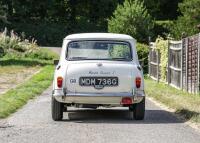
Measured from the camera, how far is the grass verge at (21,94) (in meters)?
17.0

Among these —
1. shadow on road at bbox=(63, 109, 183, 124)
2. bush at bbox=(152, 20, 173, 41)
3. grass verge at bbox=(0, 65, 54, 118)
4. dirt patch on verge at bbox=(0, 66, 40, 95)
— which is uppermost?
shadow on road at bbox=(63, 109, 183, 124)

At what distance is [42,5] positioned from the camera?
84188 mm

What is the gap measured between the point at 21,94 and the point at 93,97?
6.74m

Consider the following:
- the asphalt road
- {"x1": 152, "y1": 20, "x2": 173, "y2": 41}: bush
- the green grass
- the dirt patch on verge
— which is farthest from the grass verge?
{"x1": 152, "y1": 20, "x2": 173, "y2": 41}: bush

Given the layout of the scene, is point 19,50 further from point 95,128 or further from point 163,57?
point 95,128

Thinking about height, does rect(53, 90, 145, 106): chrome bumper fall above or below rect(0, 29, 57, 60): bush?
above

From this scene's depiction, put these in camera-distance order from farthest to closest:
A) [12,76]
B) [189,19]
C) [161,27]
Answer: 1. [161,27]
2. [189,19]
3. [12,76]

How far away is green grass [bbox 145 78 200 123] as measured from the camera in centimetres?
1566

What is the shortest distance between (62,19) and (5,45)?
126 feet

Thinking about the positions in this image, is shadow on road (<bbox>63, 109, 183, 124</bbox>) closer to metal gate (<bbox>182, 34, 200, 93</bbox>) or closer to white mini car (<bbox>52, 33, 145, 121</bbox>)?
white mini car (<bbox>52, 33, 145, 121</bbox>)

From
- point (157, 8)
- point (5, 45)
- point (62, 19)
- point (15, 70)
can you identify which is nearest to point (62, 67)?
point (15, 70)

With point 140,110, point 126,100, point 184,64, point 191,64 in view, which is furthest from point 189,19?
point 126,100

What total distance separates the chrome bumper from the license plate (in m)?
0.22

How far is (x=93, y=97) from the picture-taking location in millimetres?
14648
